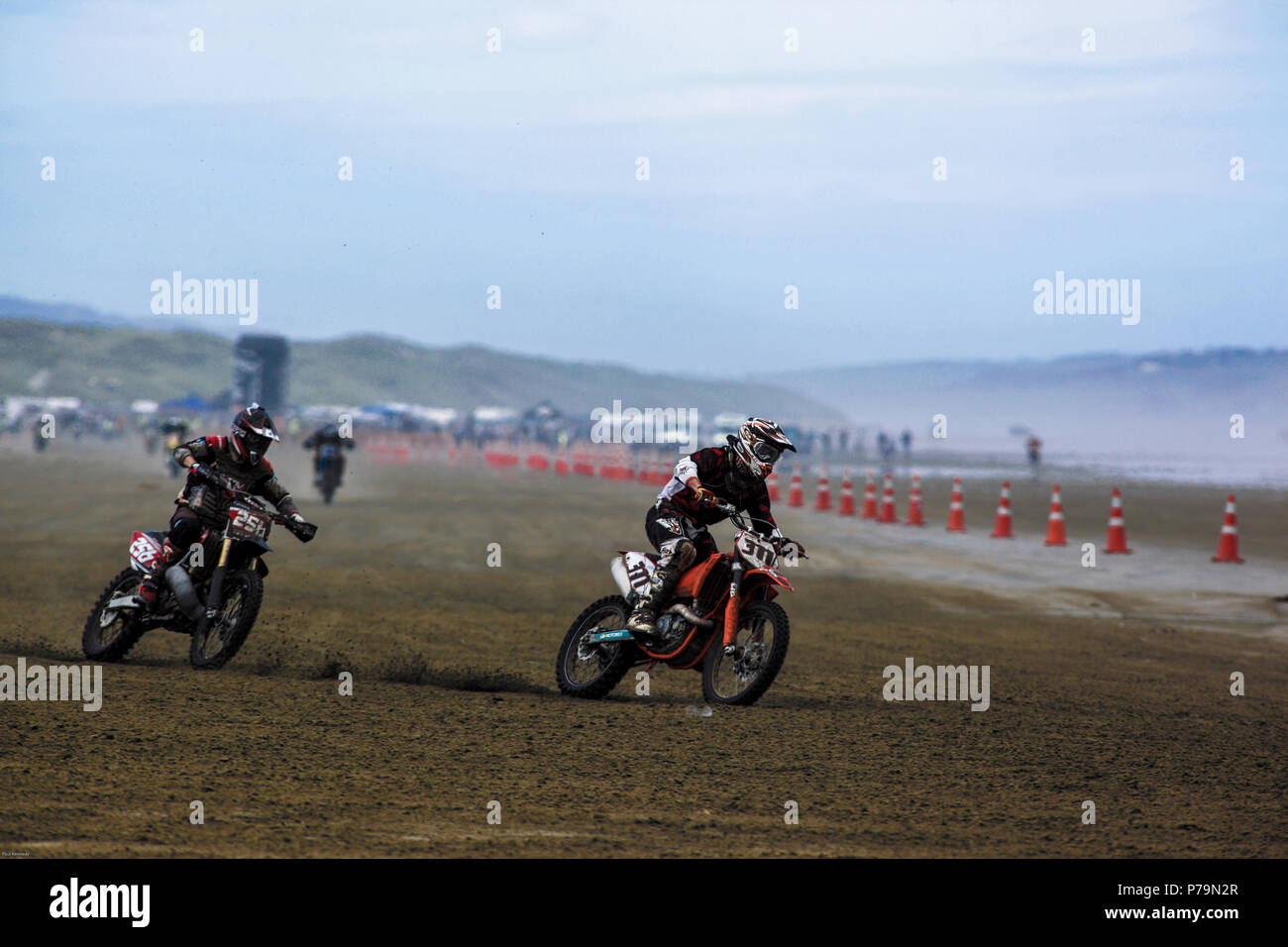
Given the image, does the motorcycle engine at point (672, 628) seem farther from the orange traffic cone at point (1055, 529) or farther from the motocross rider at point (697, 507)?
the orange traffic cone at point (1055, 529)

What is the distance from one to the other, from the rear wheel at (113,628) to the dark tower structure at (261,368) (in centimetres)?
7088

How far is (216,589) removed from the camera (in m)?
9.82

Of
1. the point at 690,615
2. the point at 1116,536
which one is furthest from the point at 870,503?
the point at 690,615

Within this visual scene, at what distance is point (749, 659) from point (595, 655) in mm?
1039

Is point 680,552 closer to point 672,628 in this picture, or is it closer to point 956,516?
point 672,628

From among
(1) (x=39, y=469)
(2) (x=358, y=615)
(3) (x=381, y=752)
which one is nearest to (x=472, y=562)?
(2) (x=358, y=615)

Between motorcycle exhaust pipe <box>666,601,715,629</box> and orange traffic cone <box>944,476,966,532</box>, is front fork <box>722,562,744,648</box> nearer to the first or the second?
motorcycle exhaust pipe <box>666,601,715,629</box>

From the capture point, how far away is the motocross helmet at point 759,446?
8539mm

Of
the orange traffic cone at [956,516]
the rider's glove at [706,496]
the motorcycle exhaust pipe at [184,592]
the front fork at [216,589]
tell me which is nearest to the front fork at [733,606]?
the rider's glove at [706,496]

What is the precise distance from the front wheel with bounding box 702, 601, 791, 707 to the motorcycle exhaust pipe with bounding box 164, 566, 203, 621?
3.48 metres

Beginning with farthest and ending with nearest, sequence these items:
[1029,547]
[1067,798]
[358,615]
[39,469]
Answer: [39,469] → [1029,547] → [358,615] → [1067,798]

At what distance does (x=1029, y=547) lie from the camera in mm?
22344
